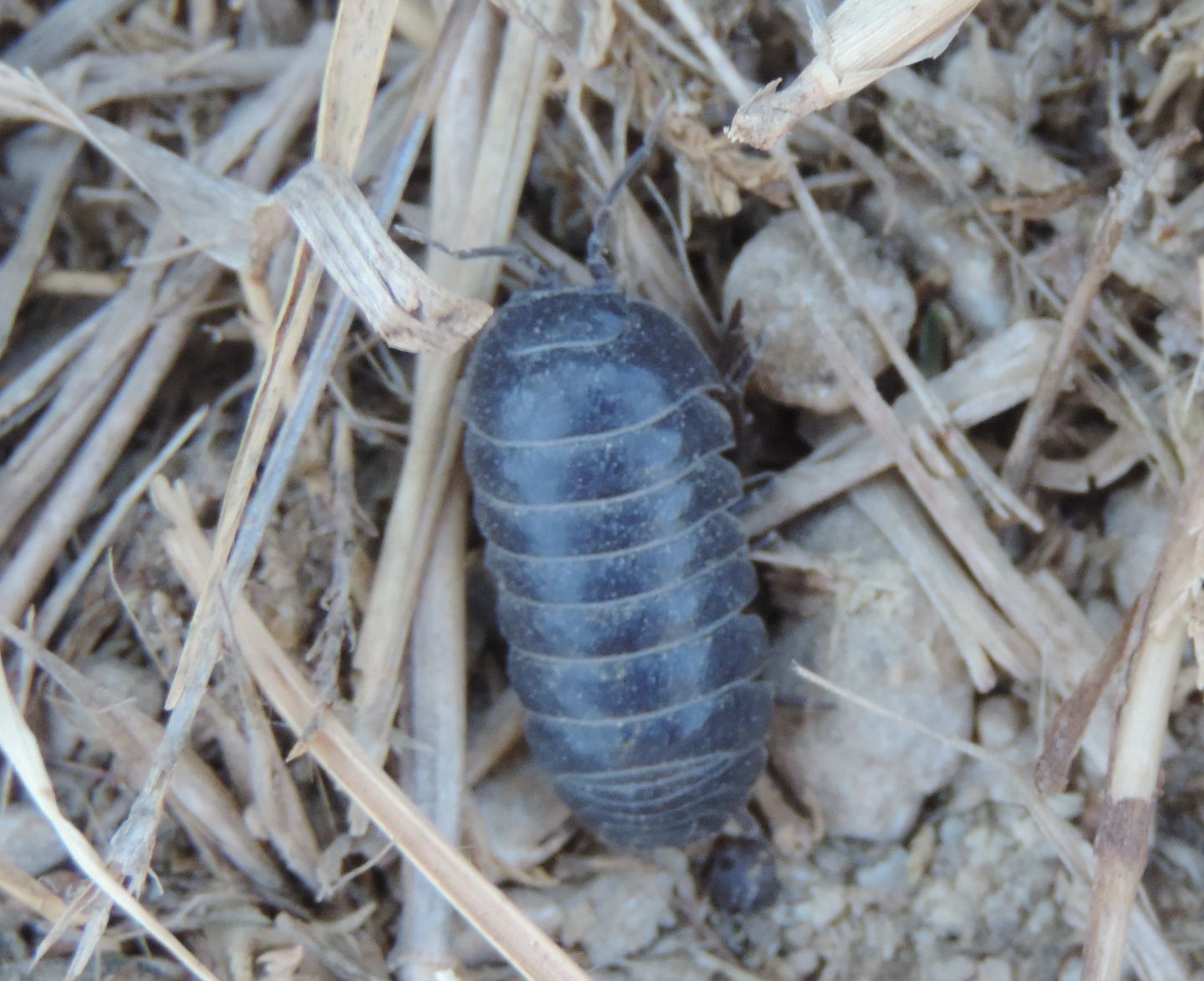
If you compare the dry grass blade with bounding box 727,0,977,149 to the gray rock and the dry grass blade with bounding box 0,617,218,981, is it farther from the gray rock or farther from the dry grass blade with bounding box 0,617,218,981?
the dry grass blade with bounding box 0,617,218,981

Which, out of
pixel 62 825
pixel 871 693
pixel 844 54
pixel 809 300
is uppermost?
pixel 844 54

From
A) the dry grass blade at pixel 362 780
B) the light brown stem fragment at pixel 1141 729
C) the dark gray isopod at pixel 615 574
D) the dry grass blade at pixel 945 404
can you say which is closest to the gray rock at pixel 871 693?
the dry grass blade at pixel 945 404

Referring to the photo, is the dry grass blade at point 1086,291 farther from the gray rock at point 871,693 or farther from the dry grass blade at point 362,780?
the dry grass blade at point 362,780

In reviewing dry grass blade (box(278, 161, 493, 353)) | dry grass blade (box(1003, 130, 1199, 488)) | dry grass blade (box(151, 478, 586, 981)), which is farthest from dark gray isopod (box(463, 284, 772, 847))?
dry grass blade (box(1003, 130, 1199, 488))

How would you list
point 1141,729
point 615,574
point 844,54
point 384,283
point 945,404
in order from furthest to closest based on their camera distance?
1. point 945,404
2. point 615,574
3. point 1141,729
4. point 384,283
5. point 844,54

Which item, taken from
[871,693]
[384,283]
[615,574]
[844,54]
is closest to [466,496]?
[615,574]

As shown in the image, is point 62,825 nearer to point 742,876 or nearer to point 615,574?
point 615,574
